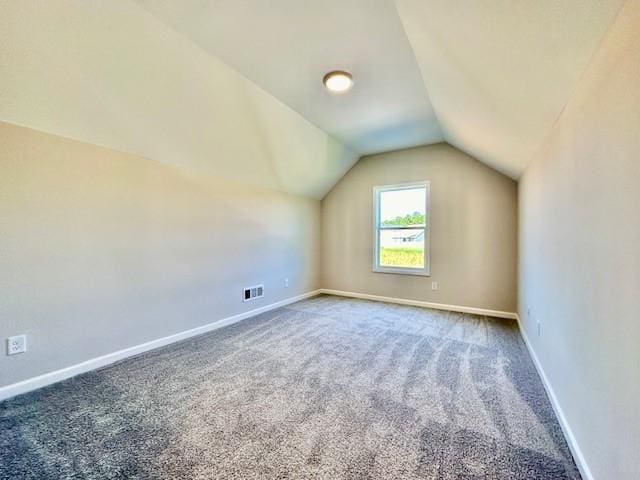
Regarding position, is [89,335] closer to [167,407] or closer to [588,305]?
[167,407]

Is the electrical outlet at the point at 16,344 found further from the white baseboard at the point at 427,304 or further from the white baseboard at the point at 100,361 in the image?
the white baseboard at the point at 427,304

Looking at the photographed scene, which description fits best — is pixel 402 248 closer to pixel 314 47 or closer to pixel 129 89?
pixel 314 47

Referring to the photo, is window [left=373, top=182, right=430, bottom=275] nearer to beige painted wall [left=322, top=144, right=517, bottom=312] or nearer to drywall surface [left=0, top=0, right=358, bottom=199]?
beige painted wall [left=322, top=144, right=517, bottom=312]

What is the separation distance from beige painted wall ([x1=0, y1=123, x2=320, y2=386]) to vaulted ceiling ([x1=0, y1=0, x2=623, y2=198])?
0.85 feet

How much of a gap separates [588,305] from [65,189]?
3.61m

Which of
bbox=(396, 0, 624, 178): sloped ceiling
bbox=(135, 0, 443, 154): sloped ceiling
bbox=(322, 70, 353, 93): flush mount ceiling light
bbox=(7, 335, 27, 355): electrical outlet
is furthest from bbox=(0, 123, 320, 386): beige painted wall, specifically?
bbox=(396, 0, 624, 178): sloped ceiling

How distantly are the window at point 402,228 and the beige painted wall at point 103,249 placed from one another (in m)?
2.39

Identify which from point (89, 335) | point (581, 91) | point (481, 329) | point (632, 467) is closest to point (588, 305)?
point (632, 467)

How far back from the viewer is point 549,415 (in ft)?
5.90

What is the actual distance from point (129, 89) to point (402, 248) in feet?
13.7

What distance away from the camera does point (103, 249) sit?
8.20 ft

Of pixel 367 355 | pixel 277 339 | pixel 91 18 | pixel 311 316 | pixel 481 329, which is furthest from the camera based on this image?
pixel 311 316

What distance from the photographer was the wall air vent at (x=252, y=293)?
3.94 metres

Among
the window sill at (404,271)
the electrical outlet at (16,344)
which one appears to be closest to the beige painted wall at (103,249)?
the electrical outlet at (16,344)
